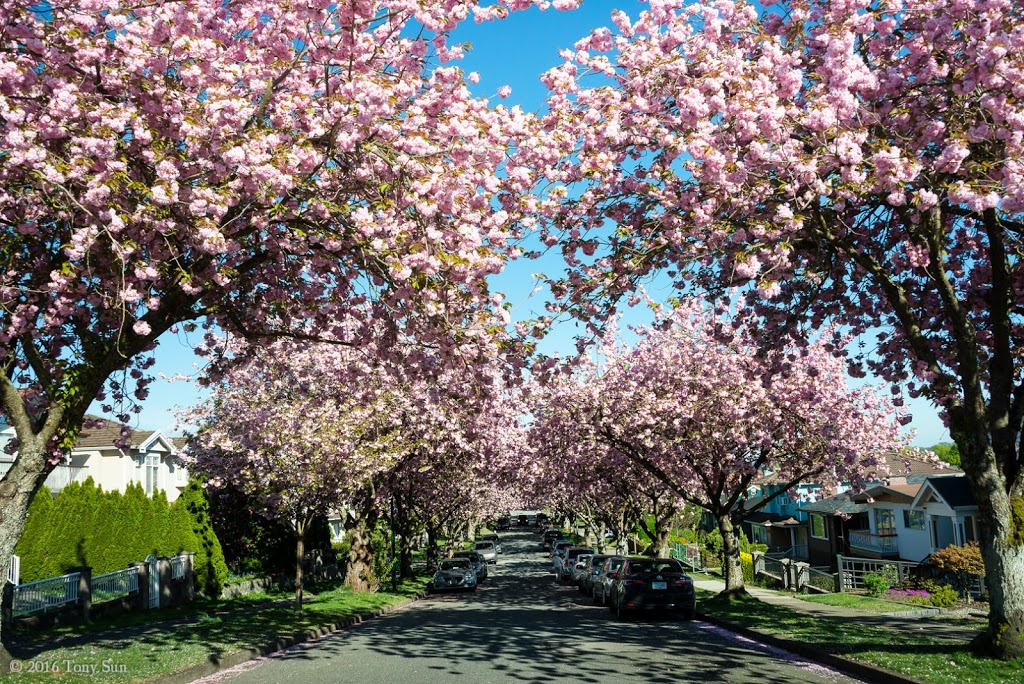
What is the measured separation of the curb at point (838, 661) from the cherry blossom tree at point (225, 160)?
666 centimetres

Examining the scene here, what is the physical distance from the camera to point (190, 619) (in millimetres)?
20141

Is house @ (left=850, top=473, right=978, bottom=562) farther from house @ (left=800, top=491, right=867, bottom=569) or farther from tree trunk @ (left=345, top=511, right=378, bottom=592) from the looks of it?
tree trunk @ (left=345, top=511, right=378, bottom=592)

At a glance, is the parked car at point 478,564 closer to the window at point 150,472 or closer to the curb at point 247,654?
the curb at point 247,654

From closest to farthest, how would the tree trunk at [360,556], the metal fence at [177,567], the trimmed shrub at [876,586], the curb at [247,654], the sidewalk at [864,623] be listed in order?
1. the sidewalk at [864,623]
2. the curb at [247,654]
3. the metal fence at [177,567]
4. the trimmed shrub at [876,586]
5. the tree trunk at [360,556]

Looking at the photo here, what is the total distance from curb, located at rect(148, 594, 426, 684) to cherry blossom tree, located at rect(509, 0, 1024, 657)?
24.9 feet

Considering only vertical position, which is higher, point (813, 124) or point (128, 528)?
point (813, 124)

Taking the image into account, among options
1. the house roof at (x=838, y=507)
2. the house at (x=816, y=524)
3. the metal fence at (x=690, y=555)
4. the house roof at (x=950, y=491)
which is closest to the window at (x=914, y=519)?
the house at (x=816, y=524)

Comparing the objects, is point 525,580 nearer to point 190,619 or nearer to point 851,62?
point 190,619

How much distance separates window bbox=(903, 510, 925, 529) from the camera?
43.1 meters

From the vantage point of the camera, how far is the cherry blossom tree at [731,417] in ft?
74.5

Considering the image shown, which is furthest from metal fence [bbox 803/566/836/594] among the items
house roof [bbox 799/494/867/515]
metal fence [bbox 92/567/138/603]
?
metal fence [bbox 92/567/138/603]

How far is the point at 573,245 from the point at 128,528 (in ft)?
70.4

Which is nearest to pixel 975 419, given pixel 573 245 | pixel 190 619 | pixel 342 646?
pixel 573 245

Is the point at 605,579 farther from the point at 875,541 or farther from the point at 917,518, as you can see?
the point at 875,541
